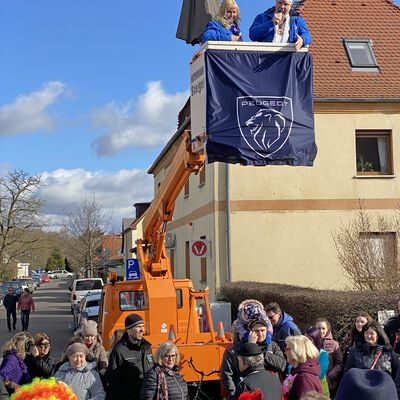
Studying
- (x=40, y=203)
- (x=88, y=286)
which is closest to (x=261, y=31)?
(x=88, y=286)

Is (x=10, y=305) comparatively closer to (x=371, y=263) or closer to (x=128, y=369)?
(x=371, y=263)

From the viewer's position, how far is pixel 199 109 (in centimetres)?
830

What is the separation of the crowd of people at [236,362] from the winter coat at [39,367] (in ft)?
0.04

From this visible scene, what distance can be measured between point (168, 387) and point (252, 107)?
13.2ft

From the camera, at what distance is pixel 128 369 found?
6270mm

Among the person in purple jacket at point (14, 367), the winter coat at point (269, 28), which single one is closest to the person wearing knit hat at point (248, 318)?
the person in purple jacket at point (14, 367)

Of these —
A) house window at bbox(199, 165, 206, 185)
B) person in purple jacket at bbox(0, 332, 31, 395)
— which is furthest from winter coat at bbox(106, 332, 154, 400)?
house window at bbox(199, 165, 206, 185)

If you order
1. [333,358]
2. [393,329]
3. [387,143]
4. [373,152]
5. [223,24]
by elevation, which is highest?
[387,143]

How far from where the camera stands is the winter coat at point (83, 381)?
229 inches

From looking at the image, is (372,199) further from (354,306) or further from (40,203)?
(40,203)

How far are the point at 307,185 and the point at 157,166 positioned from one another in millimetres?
16801

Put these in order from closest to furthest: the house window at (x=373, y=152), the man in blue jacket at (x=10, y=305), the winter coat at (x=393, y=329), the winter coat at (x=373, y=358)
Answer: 1. the winter coat at (x=373, y=358)
2. the winter coat at (x=393, y=329)
3. the house window at (x=373, y=152)
4. the man in blue jacket at (x=10, y=305)

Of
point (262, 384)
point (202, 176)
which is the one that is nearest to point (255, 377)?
point (262, 384)

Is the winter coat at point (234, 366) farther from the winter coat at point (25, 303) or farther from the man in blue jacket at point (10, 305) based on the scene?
the man in blue jacket at point (10, 305)
